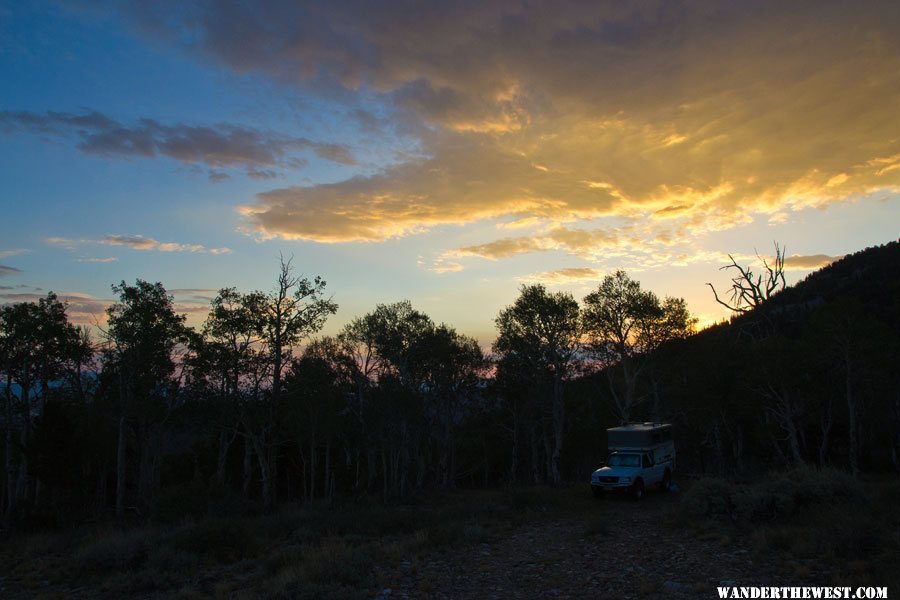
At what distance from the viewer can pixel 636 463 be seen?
80.8 ft

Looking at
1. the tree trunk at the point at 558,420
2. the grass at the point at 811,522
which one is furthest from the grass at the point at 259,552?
the tree trunk at the point at 558,420

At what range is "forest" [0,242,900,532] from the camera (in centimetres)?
2934

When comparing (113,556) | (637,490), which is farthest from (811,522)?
(113,556)

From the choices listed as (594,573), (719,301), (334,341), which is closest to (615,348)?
(719,301)

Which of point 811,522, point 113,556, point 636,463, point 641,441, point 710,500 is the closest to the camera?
point 811,522

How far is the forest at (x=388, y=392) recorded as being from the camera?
1155 inches

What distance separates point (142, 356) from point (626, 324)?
31.2m

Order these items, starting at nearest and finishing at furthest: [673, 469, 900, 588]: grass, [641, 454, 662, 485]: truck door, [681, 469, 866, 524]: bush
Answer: [673, 469, 900, 588]: grass
[681, 469, 866, 524]: bush
[641, 454, 662, 485]: truck door

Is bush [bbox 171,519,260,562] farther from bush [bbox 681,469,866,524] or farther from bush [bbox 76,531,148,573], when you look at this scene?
bush [bbox 681,469,866,524]

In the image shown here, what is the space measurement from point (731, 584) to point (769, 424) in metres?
37.9

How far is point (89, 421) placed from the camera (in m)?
36.6

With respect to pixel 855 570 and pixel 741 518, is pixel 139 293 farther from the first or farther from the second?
pixel 855 570

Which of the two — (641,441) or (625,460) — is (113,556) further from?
(641,441)

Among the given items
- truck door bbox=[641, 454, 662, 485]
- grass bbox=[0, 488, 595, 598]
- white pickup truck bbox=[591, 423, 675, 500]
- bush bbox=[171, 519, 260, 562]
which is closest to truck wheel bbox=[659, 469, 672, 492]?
white pickup truck bbox=[591, 423, 675, 500]
